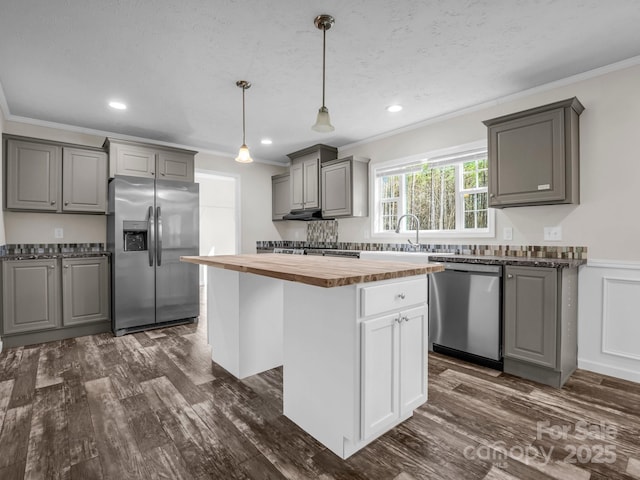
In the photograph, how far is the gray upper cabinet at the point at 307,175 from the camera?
15.8 ft

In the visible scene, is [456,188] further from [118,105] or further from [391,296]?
[118,105]

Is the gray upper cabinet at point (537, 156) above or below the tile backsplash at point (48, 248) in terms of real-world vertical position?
above

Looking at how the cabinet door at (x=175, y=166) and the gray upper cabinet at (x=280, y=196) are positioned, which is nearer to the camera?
the cabinet door at (x=175, y=166)

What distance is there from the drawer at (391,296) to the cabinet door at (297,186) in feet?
11.1

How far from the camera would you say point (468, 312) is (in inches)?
112

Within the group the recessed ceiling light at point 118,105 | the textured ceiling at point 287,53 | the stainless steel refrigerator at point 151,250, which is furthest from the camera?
the stainless steel refrigerator at point 151,250

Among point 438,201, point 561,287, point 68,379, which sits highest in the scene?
point 438,201

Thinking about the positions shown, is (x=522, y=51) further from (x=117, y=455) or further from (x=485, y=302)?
(x=117, y=455)

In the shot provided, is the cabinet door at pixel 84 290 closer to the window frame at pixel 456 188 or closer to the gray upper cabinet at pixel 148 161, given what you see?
the gray upper cabinet at pixel 148 161

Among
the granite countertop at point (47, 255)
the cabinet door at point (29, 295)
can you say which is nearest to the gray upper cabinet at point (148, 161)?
the granite countertop at point (47, 255)

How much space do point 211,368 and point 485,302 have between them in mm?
2287

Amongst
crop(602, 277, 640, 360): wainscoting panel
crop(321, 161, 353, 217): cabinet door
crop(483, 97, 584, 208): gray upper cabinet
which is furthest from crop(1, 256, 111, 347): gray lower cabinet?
crop(602, 277, 640, 360): wainscoting panel

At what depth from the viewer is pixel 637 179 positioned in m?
2.51

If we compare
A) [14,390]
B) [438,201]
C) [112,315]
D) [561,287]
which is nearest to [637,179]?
[561,287]
